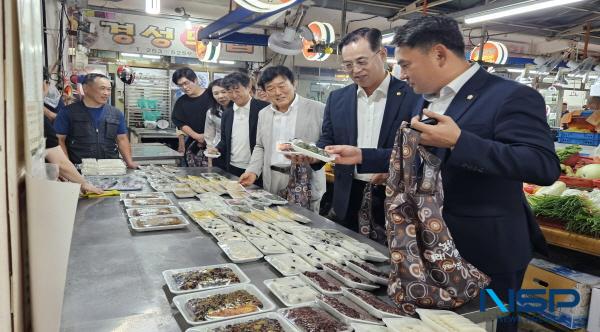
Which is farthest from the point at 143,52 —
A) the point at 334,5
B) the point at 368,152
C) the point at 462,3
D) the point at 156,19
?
the point at 368,152

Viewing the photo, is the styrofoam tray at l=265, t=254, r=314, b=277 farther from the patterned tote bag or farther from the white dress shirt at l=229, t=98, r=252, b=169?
the white dress shirt at l=229, t=98, r=252, b=169

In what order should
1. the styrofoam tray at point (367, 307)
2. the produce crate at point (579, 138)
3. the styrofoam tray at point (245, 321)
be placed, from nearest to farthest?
the styrofoam tray at point (245, 321), the styrofoam tray at point (367, 307), the produce crate at point (579, 138)

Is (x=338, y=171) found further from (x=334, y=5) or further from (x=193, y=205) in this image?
(x=334, y=5)

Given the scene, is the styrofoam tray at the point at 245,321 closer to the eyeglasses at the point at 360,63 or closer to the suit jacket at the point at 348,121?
the suit jacket at the point at 348,121

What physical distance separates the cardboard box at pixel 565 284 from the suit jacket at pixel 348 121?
1.49 meters

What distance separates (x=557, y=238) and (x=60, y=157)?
3.15m

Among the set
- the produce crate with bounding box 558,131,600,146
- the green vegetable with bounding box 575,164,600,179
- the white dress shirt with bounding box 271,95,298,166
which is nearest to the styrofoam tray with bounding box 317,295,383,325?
the white dress shirt with bounding box 271,95,298,166

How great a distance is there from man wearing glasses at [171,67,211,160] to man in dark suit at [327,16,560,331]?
425 cm

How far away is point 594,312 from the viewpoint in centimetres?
278

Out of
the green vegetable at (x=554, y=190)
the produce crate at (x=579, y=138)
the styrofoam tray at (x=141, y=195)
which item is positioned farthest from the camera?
the produce crate at (x=579, y=138)

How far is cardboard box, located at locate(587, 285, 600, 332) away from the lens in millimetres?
2734

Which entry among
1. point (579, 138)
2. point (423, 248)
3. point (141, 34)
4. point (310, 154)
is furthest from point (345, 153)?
point (141, 34)

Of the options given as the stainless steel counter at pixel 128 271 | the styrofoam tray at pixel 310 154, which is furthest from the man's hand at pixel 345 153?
the stainless steel counter at pixel 128 271

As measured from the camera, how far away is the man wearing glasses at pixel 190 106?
5.70 meters
